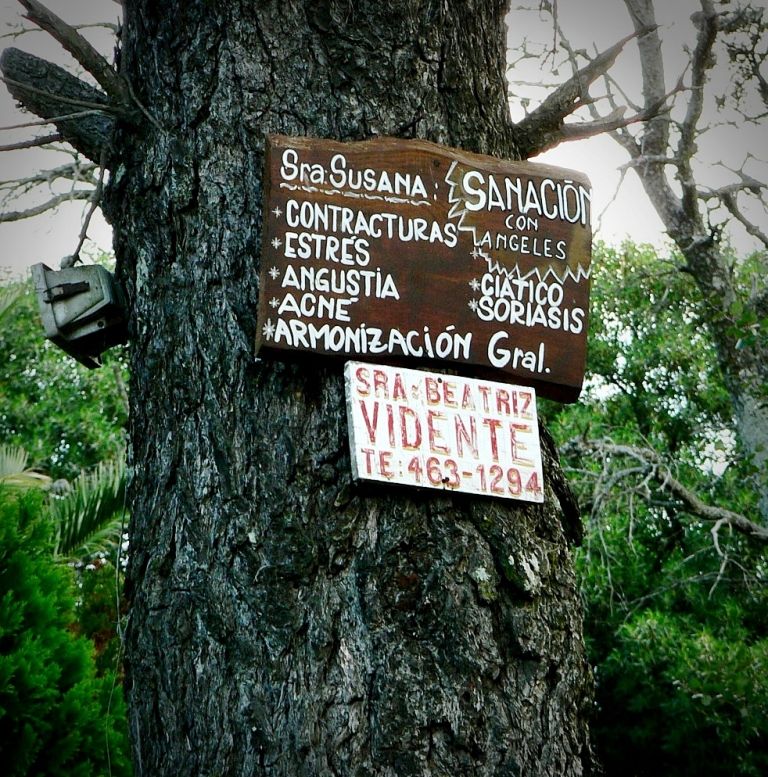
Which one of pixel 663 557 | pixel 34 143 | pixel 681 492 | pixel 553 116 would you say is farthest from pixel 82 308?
pixel 663 557

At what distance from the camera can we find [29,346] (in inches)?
603

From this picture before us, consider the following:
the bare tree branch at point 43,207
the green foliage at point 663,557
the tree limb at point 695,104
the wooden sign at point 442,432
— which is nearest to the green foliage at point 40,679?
the bare tree branch at point 43,207

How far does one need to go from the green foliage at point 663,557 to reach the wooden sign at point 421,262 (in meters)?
4.99

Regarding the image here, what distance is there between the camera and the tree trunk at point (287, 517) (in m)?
1.98

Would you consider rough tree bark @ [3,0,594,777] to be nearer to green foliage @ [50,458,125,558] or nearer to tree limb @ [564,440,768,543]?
green foliage @ [50,458,125,558]

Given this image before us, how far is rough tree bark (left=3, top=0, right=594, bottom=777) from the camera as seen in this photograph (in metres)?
1.98

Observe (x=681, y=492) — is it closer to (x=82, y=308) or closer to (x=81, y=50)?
(x=82, y=308)

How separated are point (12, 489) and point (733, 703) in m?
5.73

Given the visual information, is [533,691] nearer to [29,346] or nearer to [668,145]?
[668,145]

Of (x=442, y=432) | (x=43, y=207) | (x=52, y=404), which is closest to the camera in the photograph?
(x=442, y=432)

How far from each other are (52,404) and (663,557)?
27.3ft

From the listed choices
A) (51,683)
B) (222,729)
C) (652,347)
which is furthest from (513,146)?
(652,347)

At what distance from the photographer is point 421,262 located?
8.01 feet

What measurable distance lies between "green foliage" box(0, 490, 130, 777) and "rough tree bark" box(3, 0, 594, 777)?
2.20 metres
